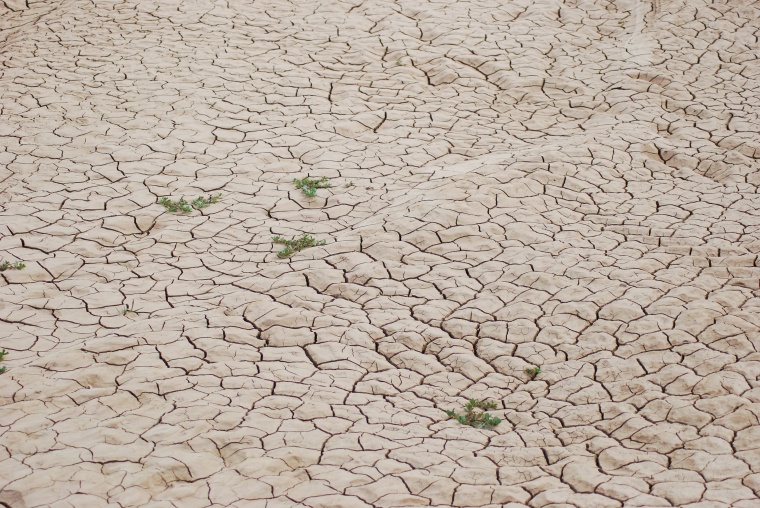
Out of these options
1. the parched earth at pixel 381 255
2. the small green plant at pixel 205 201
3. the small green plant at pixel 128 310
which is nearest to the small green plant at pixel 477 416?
the parched earth at pixel 381 255

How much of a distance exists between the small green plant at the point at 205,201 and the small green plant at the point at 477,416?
7.25 feet

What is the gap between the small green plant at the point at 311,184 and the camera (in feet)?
15.6

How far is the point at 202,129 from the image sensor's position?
542 centimetres

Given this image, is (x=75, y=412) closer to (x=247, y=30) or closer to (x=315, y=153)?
(x=315, y=153)

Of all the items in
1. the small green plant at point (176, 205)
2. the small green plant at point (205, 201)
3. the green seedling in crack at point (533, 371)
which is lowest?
the small green plant at point (176, 205)

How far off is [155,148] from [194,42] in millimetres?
1710

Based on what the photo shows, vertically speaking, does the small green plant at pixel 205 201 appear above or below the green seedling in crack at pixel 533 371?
below

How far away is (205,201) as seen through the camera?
4680mm

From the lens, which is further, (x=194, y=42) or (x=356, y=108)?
(x=194, y=42)

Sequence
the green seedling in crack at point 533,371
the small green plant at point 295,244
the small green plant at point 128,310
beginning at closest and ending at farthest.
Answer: the green seedling in crack at point 533,371
the small green plant at point 128,310
the small green plant at point 295,244

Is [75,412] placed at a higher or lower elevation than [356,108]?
lower

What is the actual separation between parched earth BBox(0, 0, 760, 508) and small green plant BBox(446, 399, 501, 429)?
0.13ft

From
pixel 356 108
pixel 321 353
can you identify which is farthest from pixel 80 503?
pixel 356 108

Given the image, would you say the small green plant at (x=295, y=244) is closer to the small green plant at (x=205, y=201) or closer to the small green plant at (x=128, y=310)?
the small green plant at (x=205, y=201)
